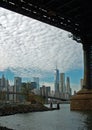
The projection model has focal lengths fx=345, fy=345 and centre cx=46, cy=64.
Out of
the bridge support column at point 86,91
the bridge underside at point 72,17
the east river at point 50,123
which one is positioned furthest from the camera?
the bridge support column at point 86,91

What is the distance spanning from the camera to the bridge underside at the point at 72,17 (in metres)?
57.7

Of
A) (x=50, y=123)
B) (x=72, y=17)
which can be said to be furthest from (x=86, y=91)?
(x=50, y=123)

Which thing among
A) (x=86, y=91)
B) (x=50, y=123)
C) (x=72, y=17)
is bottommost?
(x=50, y=123)

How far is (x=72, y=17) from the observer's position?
2815 inches

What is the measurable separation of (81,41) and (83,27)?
424cm

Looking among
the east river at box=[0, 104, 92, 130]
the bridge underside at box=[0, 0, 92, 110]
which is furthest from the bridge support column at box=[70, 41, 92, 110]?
the east river at box=[0, 104, 92, 130]

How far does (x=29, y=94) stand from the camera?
150m

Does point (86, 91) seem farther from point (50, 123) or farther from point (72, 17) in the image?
point (50, 123)

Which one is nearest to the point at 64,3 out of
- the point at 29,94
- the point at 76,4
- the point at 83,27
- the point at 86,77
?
the point at 76,4

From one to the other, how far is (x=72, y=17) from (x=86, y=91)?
17.2 metres

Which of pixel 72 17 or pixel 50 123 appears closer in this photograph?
pixel 50 123

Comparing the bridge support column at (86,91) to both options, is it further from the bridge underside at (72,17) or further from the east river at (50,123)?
the east river at (50,123)

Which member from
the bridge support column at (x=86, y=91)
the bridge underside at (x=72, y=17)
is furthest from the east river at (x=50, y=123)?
the bridge underside at (x=72, y=17)

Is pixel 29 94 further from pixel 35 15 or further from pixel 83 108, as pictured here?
pixel 35 15
